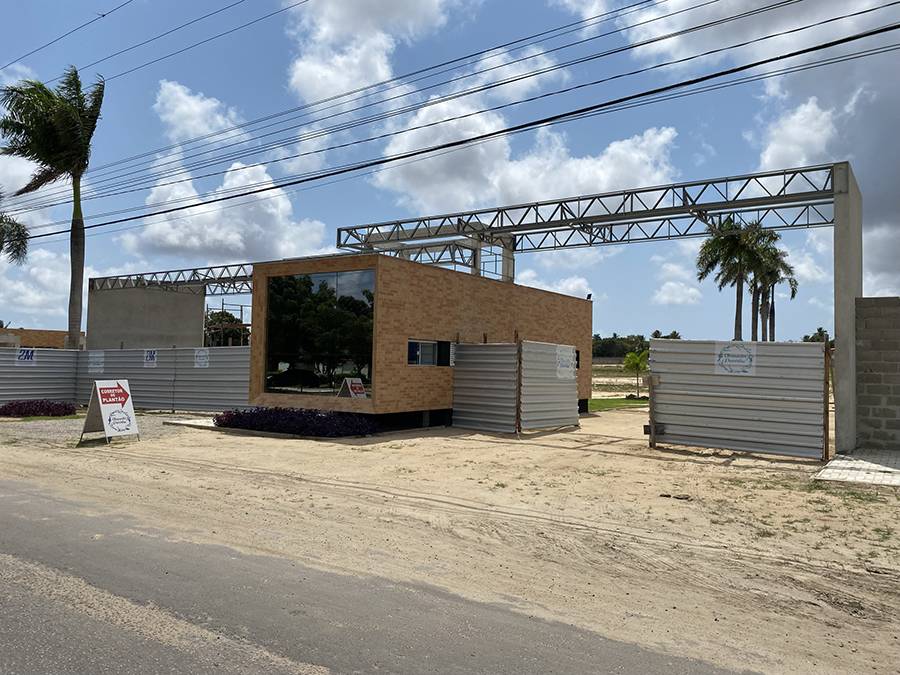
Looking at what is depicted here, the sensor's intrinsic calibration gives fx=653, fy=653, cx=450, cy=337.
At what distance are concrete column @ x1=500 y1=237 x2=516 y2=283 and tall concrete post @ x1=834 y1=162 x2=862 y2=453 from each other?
490 inches

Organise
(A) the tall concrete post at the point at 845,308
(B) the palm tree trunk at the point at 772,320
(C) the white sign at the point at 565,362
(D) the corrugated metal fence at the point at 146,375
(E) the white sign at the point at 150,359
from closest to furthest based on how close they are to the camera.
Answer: (A) the tall concrete post at the point at 845,308 < (C) the white sign at the point at 565,362 < (D) the corrugated metal fence at the point at 146,375 < (E) the white sign at the point at 150,359 < (B) the palm tree trunk at the point at 772,320

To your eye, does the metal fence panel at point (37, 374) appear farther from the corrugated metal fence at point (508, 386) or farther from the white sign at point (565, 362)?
the white sign at point (565, 362)

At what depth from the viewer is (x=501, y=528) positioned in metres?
7.68

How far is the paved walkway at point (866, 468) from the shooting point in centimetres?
1067

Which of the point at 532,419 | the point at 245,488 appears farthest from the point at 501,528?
the point at 532,419

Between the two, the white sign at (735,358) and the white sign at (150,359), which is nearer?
the white sign at (735,358)

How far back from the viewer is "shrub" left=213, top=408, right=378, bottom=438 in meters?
16.5

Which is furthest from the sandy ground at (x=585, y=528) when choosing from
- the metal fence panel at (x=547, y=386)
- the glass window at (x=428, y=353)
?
the glass window at (x=428, y=353)

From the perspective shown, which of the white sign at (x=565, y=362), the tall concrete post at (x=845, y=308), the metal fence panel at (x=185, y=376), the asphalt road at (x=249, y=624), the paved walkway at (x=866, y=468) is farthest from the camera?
the metal fence panel at (x=185, y=376)

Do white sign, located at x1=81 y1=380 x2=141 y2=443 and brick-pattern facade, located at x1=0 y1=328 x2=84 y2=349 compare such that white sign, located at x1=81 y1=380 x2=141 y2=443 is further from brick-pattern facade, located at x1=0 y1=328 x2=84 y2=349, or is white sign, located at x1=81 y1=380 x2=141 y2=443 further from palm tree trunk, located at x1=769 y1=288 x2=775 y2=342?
palm tree trunk, located at x1=769 y1=288 x2=775 y2=342

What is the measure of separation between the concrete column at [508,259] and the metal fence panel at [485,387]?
7626 mm

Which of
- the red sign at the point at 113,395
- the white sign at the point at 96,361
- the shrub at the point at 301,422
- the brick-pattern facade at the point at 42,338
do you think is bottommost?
the shrub at the point at 301,422

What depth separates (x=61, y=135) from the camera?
94.1 ft

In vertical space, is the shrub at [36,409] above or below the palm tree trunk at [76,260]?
below
